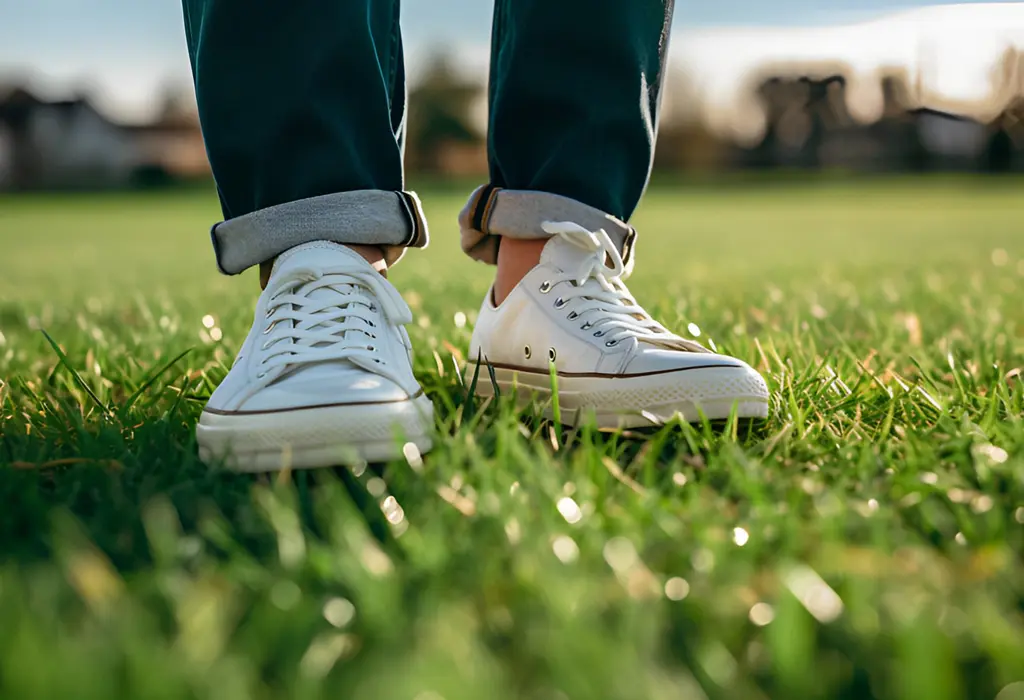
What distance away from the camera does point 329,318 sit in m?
1.32

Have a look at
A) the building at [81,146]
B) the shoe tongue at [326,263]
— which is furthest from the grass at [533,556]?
the building at [81,146]

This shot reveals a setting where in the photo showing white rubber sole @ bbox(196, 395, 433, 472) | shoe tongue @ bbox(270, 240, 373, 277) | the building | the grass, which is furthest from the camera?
the building

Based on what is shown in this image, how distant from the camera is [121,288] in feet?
13.5

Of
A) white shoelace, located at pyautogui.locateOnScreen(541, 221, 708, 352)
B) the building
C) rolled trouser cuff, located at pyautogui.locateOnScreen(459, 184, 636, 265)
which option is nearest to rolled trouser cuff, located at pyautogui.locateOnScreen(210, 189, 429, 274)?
rolled trouser cuff, located at pyautogui.locateOnScreen(459, 184, 636, 265)

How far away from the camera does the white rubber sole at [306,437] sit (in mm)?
1119

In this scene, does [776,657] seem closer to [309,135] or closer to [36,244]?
[309,135]

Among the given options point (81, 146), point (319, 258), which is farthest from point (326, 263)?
point (81, 146)

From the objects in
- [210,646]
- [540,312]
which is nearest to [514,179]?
[540,312]

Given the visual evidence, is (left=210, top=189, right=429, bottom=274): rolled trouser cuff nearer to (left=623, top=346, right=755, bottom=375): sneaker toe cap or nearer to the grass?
the grass

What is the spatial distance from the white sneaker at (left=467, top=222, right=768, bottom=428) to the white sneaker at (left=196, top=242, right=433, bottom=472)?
0.20 meters

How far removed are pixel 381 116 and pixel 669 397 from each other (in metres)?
0.65

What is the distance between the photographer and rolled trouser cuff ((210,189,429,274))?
1.41 metres

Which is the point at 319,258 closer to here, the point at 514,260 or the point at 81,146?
the point at 514,260

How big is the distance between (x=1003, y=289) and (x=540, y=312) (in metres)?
2.53
